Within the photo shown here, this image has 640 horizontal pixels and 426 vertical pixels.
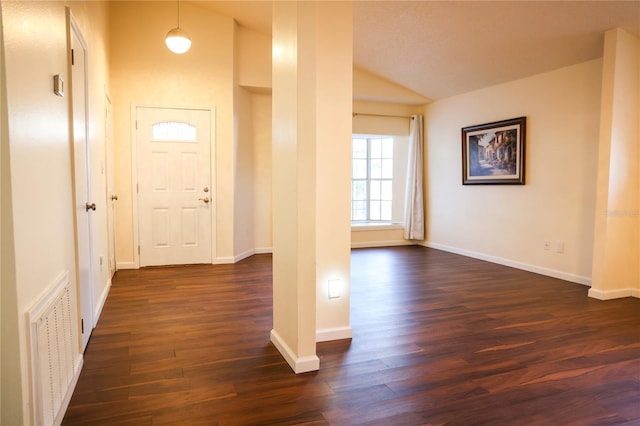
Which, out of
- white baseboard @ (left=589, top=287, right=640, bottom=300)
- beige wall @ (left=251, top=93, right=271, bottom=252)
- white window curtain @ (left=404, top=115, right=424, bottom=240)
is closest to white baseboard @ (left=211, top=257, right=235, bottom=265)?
beige wall @ (left=251, top=93, right=271, bottom=252)

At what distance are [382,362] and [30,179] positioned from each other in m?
2.15

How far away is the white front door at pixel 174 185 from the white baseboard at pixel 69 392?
3173mm

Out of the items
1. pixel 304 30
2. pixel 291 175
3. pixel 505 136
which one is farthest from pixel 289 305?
pixel 505 136

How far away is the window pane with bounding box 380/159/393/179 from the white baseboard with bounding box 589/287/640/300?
438cm

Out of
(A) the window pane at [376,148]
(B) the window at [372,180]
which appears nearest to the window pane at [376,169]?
(B) the window at [372,180]

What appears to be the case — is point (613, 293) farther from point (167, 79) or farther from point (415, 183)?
point (167, 79)

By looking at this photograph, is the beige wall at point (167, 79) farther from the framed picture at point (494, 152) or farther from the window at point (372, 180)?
the framed picture at point (494, 152)

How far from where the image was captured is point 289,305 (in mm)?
2598

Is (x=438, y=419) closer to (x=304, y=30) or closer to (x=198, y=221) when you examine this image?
(x=304, y=30)

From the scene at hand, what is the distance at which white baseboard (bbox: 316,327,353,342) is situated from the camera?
9.73 ft

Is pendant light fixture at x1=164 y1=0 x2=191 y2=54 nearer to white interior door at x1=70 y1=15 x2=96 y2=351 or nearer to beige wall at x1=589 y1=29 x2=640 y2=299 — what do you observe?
white interior door at x1=70 y1=15 x2=96 y2=351

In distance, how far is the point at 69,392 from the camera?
2.11 meters

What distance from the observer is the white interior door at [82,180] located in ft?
8.57

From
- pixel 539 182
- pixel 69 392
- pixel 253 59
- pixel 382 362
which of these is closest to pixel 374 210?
pixel 539 182
